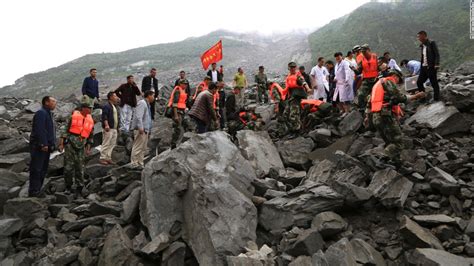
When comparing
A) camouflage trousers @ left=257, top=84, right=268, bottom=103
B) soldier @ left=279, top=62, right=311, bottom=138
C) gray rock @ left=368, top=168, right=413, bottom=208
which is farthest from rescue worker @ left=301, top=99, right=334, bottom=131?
camouflage trousers @ left=257, top=84, right=268, bottom=103

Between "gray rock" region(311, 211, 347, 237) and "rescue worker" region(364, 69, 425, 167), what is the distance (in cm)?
217

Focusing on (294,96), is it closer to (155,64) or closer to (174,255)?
(174,255)

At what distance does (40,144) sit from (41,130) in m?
0.36

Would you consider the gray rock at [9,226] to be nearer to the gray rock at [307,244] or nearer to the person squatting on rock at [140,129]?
the person squatting on rock at [140,129]

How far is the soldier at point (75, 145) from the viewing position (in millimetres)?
9391

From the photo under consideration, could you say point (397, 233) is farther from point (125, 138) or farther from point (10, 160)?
point (10, 160)

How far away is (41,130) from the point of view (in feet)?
28.4

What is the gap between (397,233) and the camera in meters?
6.29

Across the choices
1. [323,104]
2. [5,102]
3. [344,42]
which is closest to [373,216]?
[323,104]

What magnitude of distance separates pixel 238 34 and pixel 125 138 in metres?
102

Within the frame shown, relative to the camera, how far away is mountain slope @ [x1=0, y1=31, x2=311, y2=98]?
5336 centimetres

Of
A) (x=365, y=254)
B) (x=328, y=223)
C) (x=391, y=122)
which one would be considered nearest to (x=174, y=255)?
(x=328, y=223)

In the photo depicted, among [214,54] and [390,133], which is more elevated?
[214,54]

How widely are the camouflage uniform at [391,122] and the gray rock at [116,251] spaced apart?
595 centimetres
